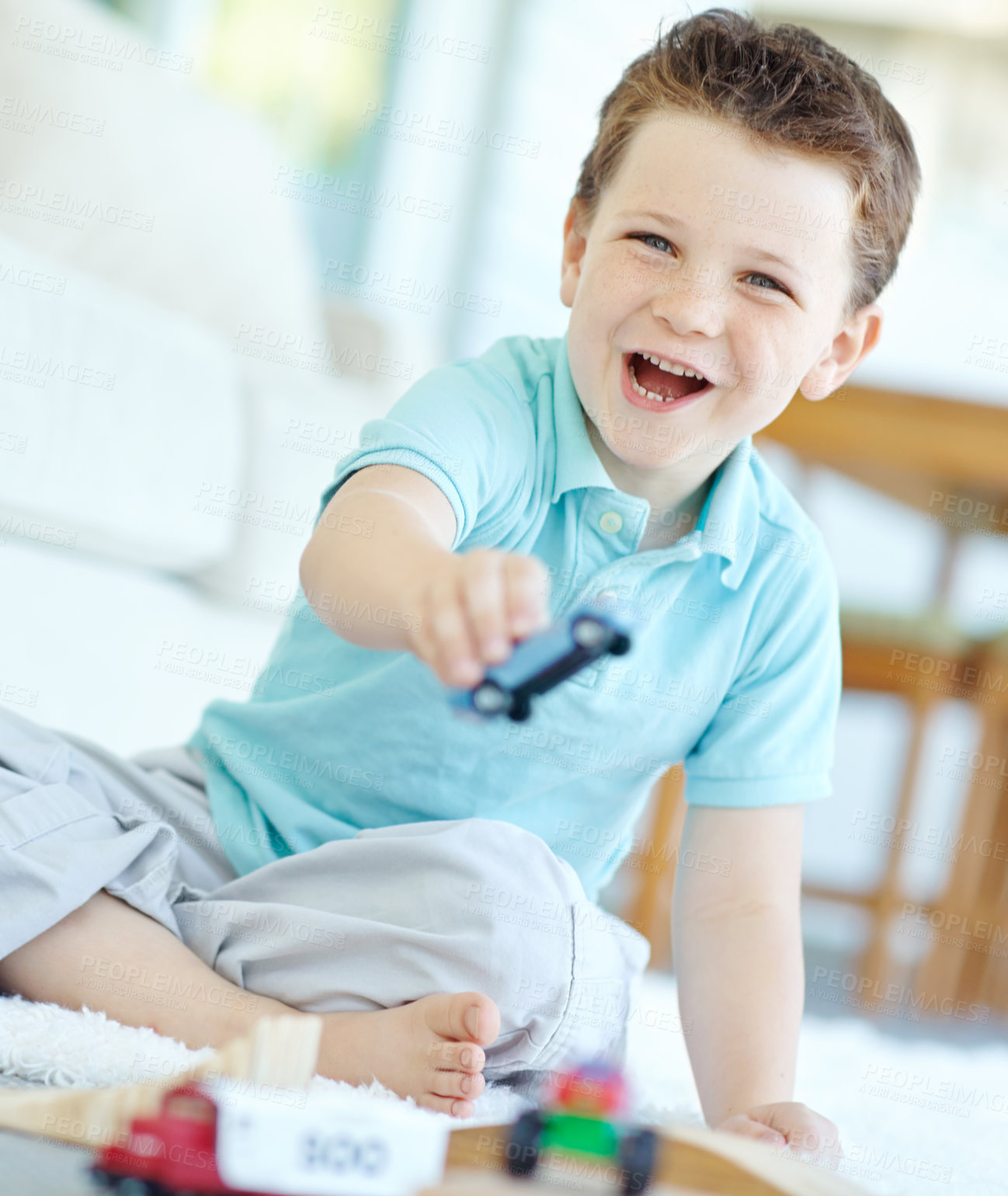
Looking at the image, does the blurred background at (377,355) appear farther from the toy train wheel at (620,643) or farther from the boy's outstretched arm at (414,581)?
the toy train wheel at (620,643)

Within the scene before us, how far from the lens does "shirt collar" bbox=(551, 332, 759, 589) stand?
900 millimetres

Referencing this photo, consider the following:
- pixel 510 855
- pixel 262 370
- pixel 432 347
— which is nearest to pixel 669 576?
pixel 510 855

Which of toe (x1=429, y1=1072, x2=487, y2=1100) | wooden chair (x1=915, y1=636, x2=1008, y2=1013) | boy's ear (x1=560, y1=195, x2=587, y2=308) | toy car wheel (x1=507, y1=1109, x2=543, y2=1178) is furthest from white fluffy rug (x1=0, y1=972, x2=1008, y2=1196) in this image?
wooden chair (x1=915, y1=636, x2=1008, y2=1013)

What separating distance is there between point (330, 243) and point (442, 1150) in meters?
2.99

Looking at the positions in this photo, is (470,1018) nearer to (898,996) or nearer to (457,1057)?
(457,1057)

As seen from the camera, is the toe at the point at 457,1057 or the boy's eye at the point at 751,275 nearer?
the toe at the point at 457,1057

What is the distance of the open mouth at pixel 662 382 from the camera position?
90 centimetres

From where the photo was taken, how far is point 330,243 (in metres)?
3.20

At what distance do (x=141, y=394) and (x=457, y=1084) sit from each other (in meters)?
0.89

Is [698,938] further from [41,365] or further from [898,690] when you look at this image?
[898,690]

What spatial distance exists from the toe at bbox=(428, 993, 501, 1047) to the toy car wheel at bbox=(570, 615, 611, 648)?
0.35 metres

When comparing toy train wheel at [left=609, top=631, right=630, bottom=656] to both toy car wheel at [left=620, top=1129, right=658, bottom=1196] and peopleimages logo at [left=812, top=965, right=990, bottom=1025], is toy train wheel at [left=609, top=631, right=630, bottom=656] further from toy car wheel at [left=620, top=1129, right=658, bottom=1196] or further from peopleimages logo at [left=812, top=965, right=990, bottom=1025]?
peopleimages logo at [left=812, top=965, right=990, bottom=1025]

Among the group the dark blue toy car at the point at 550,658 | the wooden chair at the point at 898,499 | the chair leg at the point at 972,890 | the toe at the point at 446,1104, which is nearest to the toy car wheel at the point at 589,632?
the dark blue toy car at the point at 550,658

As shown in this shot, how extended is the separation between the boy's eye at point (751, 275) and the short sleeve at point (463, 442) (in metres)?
0.14
